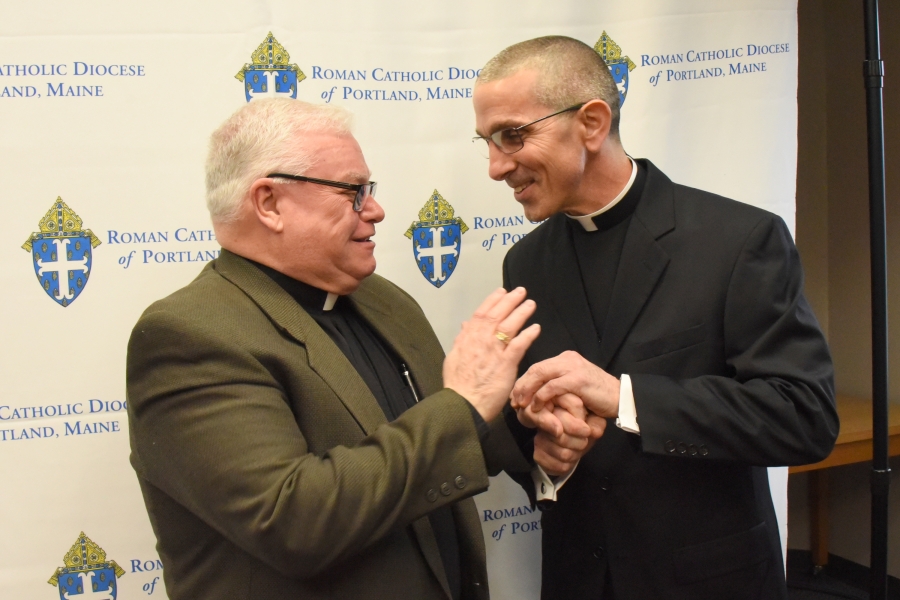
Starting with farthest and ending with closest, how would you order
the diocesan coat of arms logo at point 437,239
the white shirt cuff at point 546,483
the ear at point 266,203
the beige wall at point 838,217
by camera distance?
the beige wall at point 838,217
the diocesan coat of arms logo at point 437,239
the white shirt cuff at point 546,483
the ear at point 266,203

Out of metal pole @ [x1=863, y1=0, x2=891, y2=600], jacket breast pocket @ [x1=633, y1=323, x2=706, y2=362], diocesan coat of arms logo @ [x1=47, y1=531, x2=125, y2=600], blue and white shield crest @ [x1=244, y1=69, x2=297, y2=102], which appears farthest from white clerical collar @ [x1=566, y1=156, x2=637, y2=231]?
diocesan coat of arms logo @ [x1=47, y1=531, x2=125, y2=600]

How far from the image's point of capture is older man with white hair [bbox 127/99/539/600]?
1479 mm

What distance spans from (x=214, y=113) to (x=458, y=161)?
2.55 ft

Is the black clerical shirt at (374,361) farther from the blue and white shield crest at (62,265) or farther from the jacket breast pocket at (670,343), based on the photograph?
the blue and white shield crest at (62,265)

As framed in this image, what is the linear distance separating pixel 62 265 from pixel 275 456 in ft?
3.93

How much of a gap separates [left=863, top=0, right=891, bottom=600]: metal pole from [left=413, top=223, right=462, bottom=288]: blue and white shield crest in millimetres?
1268

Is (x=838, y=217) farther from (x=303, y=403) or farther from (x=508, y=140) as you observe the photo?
(x=303, y=403)

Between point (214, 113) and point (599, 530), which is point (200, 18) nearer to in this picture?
point (214, 113)

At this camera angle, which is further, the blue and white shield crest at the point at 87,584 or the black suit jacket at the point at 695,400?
the blue and white shield crest at the point at 87,584

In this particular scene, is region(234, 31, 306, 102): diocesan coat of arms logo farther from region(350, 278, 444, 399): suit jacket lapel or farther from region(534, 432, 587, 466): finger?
region(534, 432, 587, 466): finger

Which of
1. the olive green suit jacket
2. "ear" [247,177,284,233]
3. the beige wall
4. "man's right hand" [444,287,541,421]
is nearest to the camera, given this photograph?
the olive green suit jacket

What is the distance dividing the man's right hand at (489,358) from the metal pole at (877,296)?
4.32ft

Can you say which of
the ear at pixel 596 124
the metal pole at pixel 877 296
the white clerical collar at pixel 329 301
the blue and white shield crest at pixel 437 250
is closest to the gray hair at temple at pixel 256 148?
the white clerical collar at pixel 329 301

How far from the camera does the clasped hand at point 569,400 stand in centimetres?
181
